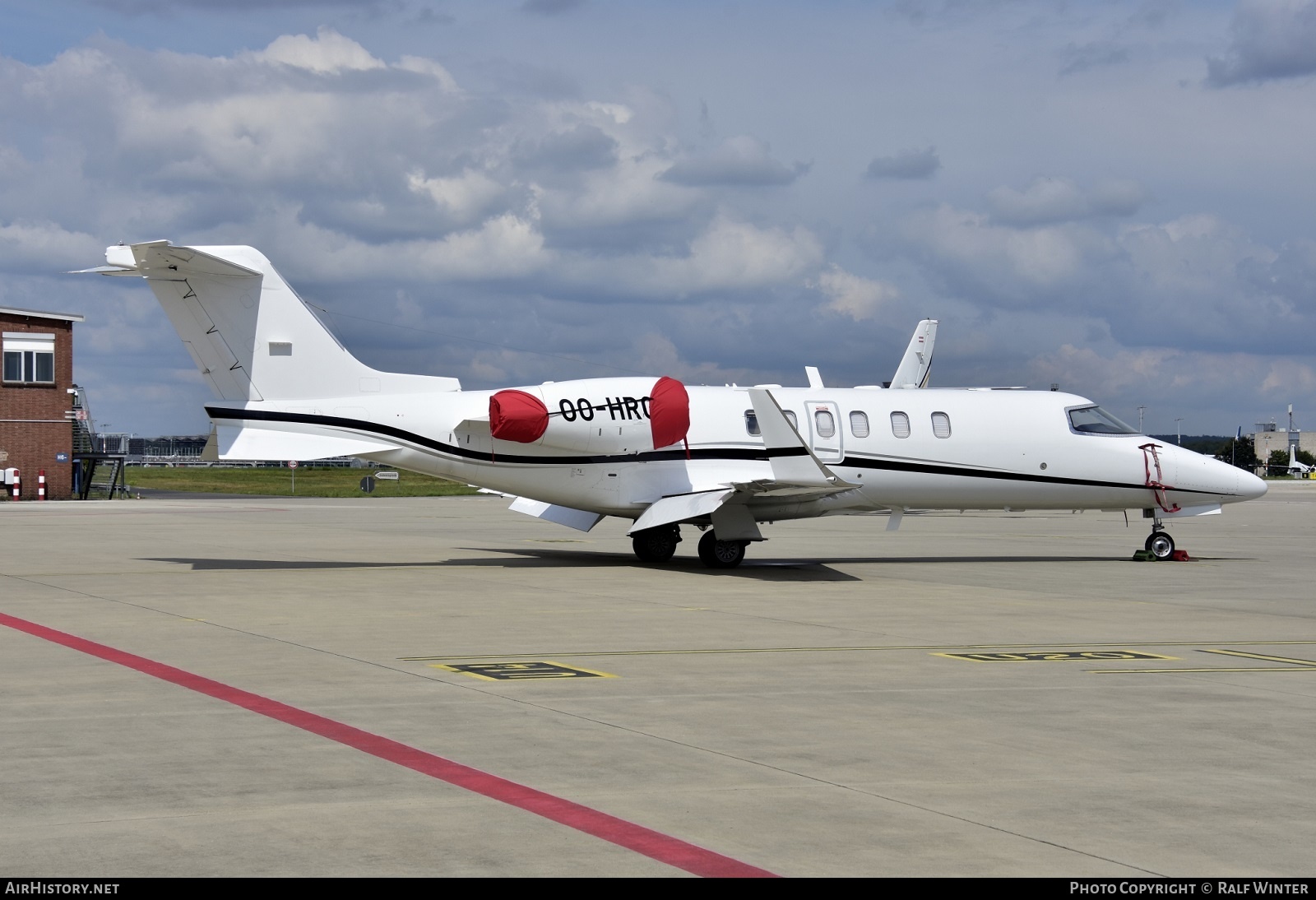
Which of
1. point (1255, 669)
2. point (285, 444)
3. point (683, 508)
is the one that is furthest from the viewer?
point (683, 508)

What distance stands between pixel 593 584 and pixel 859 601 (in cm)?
437

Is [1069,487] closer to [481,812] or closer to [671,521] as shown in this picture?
[671,521]

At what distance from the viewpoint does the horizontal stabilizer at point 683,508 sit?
77.9 feet

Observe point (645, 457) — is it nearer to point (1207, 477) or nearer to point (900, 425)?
point (900, 425)

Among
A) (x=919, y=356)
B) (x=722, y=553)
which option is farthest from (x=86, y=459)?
(x=722, y=553)

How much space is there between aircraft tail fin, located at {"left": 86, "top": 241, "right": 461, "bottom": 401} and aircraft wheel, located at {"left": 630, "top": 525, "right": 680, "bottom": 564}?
19.3ft

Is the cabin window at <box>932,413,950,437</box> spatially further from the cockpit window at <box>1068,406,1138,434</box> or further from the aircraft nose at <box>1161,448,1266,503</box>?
the aircraft nose at <box>1161,448,1266,503</box>

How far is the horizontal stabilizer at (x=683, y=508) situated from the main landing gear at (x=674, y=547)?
11.8 inches

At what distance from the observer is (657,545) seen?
26.6 meters

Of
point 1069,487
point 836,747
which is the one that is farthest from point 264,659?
point 1069,487

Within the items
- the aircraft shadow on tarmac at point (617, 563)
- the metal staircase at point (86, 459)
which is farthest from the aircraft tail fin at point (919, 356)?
the metal staircase at point (86, 459)

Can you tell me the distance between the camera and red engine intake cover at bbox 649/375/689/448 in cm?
2531

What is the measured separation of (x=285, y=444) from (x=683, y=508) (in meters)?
6.86

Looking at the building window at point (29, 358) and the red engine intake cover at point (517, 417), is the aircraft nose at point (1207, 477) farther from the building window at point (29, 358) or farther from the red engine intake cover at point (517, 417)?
the building window at point (29, 358)
